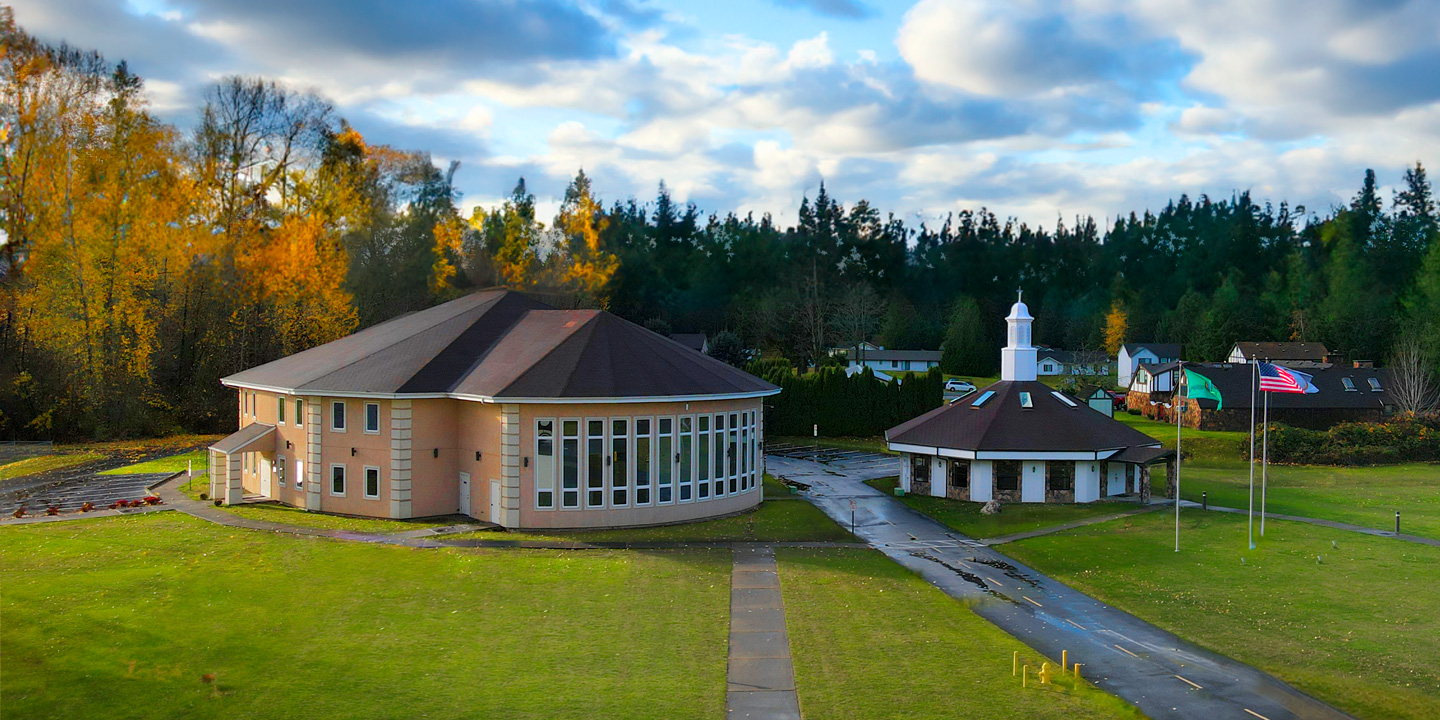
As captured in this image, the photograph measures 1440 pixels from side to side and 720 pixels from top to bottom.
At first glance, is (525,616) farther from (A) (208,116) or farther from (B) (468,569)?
(A) (208,116)

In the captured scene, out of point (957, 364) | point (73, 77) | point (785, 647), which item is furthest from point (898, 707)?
point (957, 364)

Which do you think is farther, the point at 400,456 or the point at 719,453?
the point at 719,453

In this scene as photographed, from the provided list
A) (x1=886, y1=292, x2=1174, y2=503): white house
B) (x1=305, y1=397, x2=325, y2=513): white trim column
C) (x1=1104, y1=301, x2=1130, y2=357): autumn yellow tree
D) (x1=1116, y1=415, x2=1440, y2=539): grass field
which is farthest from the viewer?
(x1=1104, y1=301, x2=1130, y2=357): autumn yellow tree

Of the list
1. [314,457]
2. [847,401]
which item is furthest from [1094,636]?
[847,401]

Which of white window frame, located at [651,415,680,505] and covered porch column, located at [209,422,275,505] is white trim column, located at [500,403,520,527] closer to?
white window frame, located at [651,415,680,505]

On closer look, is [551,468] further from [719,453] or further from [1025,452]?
[1025,452]

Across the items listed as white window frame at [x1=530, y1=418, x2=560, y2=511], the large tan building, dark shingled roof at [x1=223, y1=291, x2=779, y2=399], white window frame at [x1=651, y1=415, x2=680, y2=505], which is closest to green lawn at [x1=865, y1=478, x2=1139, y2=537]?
the large tan building
